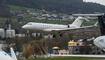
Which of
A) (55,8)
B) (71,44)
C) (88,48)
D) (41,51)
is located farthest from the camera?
(55,8)

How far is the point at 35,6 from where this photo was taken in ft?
551

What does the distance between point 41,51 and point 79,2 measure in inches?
5169

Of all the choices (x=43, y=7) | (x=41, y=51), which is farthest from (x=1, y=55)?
(x=43, y=7)

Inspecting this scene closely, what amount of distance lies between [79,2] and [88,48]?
11927 centimetres

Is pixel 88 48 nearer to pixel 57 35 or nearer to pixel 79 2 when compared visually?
pixel 57 35

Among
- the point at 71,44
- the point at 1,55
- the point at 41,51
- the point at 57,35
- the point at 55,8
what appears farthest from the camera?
the point at 55,8

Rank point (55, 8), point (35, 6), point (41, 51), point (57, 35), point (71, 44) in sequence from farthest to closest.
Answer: point (55, 8), point (35, 6), point (57, 35), point (71, 44), point (41, 51)

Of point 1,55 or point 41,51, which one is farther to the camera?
point 41,51

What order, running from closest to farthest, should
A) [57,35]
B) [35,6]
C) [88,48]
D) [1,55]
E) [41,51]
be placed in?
[1,55] → [41,51] → [88,48] → [57,35] → [35,6]

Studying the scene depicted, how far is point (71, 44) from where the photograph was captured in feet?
226

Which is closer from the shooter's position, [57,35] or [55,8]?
[57,35]

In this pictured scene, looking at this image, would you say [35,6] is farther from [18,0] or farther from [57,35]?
[57,35]

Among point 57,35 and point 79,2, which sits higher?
point 79,2

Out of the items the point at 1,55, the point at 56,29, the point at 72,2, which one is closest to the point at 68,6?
the point at 72,2
